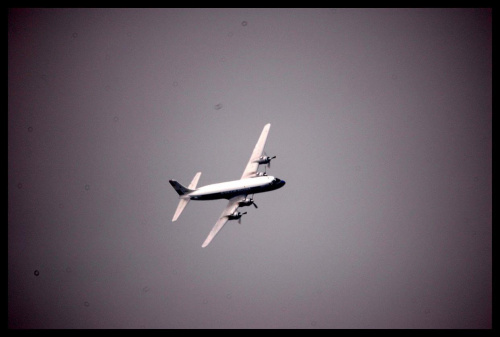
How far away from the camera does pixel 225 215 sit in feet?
168

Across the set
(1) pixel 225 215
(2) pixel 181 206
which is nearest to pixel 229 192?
(1) pixel 225 215

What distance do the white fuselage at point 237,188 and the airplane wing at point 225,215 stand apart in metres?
0.77

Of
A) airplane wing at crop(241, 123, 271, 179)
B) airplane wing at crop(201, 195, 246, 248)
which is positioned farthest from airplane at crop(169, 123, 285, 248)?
airplane wing at crop(241, 123, 271, 179)

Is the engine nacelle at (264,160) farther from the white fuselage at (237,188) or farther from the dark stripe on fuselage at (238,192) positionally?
the dark stripe on fuselage at (238,192)

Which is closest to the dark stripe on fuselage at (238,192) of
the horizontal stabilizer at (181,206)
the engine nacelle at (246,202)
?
the engine nacelle at (246,202)

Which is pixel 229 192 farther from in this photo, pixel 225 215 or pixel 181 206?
pixel 181 206

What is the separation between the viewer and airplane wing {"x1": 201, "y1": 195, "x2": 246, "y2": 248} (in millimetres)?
50156

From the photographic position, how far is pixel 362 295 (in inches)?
4033

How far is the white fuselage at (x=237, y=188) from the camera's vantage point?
51.7 m

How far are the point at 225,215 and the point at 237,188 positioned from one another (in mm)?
4455

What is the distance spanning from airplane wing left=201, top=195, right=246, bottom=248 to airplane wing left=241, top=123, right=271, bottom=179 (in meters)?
4.89
